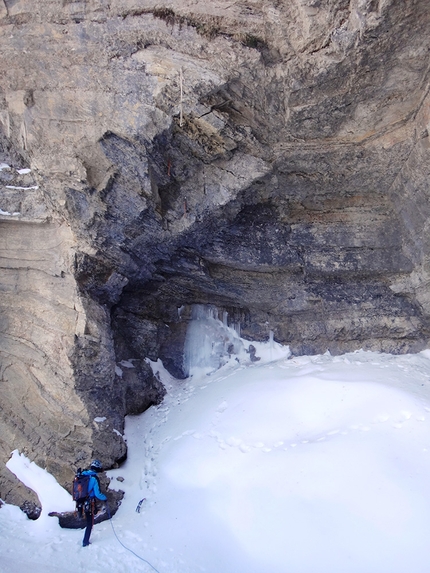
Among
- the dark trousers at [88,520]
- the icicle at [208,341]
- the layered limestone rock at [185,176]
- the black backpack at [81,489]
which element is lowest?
the dark trousers at [88,520]

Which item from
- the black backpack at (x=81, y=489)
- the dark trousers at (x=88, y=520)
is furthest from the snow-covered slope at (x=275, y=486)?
the black backpack at (x=81, y=489)

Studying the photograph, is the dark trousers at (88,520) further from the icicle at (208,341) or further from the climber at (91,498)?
the icicle at (208,341)

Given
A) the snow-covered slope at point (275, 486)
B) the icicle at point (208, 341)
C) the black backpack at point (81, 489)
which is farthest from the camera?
the icicle at point (208, 341)

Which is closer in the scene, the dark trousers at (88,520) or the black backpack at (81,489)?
the dark trousers at (88,520)

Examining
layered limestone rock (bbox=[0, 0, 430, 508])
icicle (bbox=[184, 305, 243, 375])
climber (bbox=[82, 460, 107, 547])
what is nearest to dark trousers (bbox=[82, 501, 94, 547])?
climber (bbox=[82, 460, 107, 547])

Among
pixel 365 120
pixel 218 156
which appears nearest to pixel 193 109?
pixel 218 156

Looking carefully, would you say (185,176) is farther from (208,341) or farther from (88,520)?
(88,520)

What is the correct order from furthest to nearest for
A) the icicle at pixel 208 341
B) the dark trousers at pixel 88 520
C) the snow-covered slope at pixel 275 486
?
the icicle at pixel 208 341 → the dark trousers at pixel 88 520 → the snow-covered slope at pixel 275 486

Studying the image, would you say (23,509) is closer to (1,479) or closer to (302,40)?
(1,479)

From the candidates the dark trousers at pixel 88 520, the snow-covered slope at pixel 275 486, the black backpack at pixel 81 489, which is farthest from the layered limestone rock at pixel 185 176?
the dark trousers at pixel 88 520

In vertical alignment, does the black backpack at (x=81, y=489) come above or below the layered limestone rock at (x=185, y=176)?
below

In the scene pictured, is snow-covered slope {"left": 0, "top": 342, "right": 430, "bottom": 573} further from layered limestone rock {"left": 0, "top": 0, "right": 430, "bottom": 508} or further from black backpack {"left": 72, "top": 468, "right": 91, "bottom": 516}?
layered limestone rock {"left": 0, "top": 0, "right": 430, "bottom": 508}
